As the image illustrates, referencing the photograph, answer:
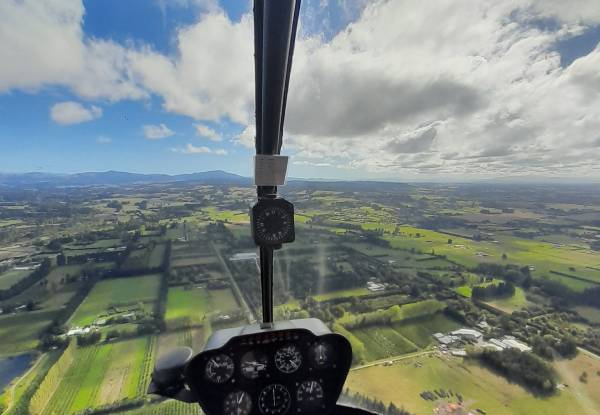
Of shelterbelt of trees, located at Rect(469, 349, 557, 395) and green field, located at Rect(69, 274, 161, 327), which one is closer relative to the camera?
shelterbelt of trees, located at Rect(469, 349, 557, 395)

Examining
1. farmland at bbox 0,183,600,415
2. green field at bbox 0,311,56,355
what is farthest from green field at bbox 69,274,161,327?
green field at bbox 0,311,56,355

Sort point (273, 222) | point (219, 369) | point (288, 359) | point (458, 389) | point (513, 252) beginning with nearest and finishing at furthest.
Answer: point (273, 222) → point (219, 369) → point (288, 359) → point (458, 389) → point (513, 252)

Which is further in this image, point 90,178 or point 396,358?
point 90,178

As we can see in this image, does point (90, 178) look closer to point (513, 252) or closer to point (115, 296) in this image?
point (115, 296)

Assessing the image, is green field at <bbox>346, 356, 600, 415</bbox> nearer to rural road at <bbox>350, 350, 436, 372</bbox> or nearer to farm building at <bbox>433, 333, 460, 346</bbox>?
rural road at <bbox>350, 350, 436, 372</bbox>

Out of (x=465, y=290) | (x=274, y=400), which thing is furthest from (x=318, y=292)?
(x=465, y=290)

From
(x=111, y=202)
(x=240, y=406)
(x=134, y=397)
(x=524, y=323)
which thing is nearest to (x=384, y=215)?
(x=524, y=323)

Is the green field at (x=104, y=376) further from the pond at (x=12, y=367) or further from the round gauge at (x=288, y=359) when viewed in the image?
the round gauge at (x=288, y=359)
